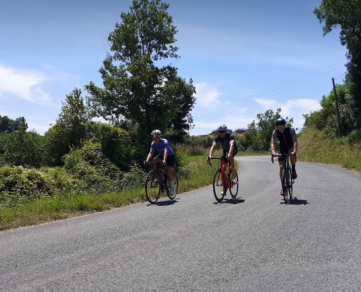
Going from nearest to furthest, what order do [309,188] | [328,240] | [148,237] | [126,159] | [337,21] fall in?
1. [328,240]
2. [148,237]
3. [309,188]
4. [126,159]
5. [337,21]

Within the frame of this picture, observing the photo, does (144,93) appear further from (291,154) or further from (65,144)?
(291,154)

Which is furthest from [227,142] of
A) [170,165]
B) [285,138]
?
[170,165]

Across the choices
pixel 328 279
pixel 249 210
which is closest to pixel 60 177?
pixel 249 210

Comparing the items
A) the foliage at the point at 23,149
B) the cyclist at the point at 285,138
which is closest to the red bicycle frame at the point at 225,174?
the cyclist at the point at 285,138

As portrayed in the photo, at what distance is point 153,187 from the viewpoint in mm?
9570

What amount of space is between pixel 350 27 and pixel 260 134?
44.0 metres

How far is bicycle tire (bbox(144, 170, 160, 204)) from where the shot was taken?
9.35 m

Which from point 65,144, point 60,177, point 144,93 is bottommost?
point 60,177

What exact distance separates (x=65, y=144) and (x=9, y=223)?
24.0 meters

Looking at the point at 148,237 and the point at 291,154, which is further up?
the point at 291,154

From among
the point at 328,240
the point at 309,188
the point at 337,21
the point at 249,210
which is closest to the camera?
the point at 328,240

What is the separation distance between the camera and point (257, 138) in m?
78.0

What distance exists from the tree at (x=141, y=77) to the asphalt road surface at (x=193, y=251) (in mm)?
22585

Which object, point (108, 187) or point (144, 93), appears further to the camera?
point (144, 93)
